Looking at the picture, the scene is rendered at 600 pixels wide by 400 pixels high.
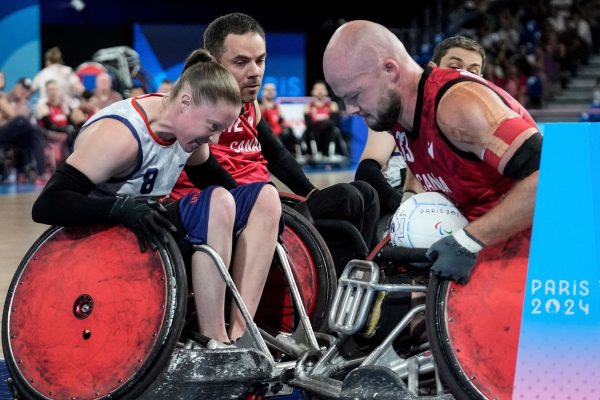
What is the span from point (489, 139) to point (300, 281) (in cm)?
131

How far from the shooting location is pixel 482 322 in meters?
3.07

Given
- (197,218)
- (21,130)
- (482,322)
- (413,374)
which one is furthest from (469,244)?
(21,130)

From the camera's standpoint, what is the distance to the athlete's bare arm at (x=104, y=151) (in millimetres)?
3480

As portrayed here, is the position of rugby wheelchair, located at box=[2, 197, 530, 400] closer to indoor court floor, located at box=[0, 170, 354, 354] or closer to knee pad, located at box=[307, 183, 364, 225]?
knee pad, located at box=[307, 183, 364, 225]

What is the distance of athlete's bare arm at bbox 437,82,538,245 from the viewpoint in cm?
306

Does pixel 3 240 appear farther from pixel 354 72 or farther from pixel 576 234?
pixel 576 234

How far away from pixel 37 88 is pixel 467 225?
12.1m

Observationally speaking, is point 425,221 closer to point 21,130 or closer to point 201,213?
point 201,213

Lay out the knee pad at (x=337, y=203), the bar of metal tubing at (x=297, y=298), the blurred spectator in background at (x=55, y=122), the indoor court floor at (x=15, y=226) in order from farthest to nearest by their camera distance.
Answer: the blurred spectator in background at (x=55, y=122) → the indoor court floor at (x=15, y=226) → the knee pad at (x=337, y=203) → the bar of metal tubing at (x=297, y=298)

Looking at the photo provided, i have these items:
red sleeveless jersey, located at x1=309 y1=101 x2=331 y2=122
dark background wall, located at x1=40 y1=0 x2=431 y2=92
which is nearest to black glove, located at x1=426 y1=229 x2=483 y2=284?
red sleeveless jersey, located at x1=309 y1=101 x2=331 y2=122

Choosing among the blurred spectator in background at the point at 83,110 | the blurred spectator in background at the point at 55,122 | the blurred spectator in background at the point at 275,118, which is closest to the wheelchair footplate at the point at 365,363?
the blurred spectator in background at the point at 55,122

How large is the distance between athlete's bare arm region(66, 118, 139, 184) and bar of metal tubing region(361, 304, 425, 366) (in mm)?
991

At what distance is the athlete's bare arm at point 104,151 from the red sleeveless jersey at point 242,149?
3.93 feet

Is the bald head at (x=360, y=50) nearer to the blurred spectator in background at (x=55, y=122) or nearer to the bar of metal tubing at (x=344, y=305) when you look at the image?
the bar of metal tubing at (x=344, y=305)
